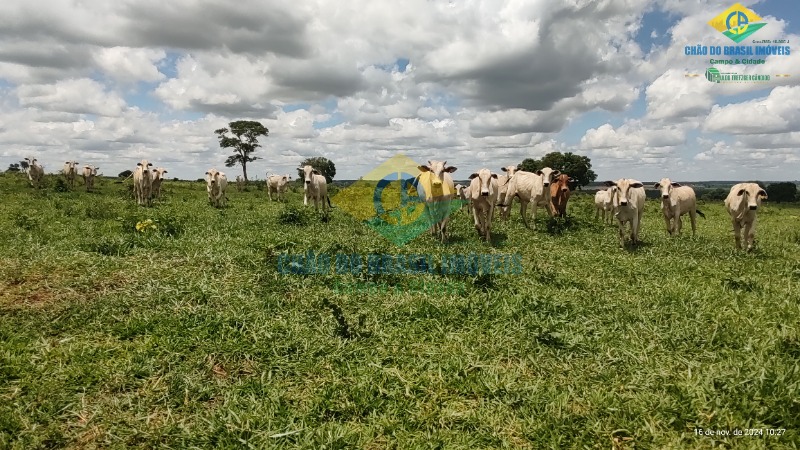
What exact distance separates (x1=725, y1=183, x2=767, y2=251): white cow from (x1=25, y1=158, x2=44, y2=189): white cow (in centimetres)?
3798

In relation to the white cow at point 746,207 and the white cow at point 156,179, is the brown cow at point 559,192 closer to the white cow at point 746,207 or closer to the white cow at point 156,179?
the white cow at point 746,207

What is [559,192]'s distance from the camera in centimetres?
1942

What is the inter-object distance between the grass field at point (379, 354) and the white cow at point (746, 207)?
12.6 ft

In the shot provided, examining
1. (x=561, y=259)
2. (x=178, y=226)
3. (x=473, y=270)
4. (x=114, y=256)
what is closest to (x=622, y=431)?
(x=473, y=270)

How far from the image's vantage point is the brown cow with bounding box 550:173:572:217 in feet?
63.6

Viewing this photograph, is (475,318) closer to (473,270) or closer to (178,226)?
(473,270)

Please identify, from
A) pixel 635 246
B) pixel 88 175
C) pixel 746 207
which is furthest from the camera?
pixel 88 175

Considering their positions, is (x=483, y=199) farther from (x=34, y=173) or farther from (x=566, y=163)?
(x=566, y=163)

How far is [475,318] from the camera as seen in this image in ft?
21.6

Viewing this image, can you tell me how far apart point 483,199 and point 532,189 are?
18.8ft

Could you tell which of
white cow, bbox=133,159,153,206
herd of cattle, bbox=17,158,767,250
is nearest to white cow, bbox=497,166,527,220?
herd of cattle, bbox=17,158,767,250

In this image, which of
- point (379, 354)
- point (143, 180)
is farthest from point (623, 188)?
point (143, 180)

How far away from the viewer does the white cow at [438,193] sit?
13.6 metres

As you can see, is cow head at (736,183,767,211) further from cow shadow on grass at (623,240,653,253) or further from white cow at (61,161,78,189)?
white cow at (61,161,78,189)
